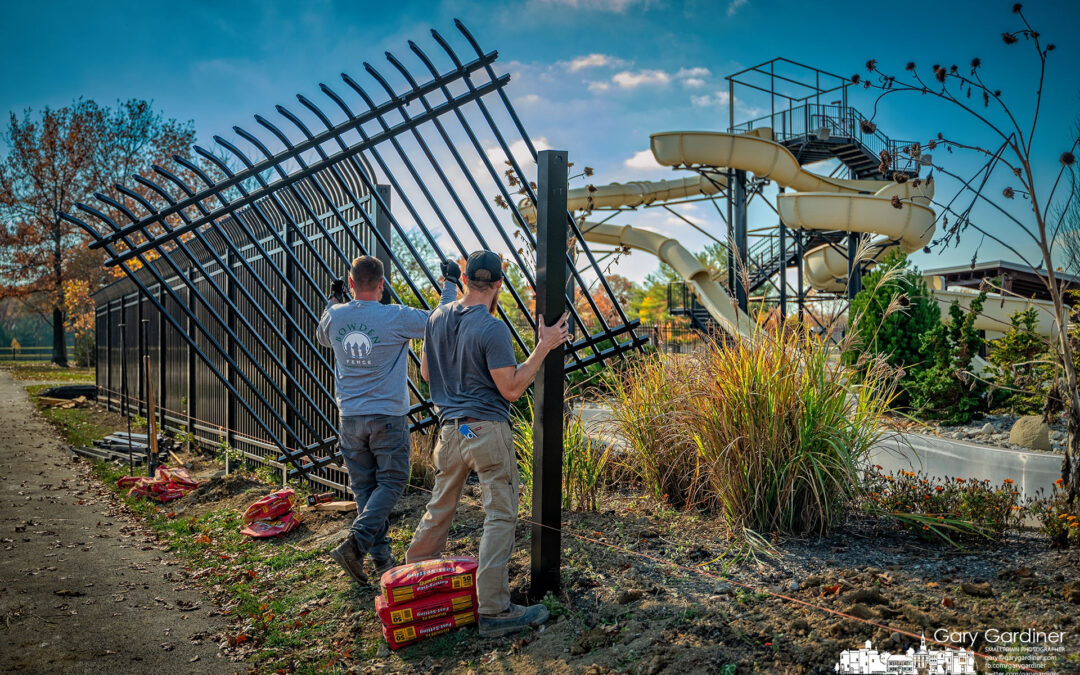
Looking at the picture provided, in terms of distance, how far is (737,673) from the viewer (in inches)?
115

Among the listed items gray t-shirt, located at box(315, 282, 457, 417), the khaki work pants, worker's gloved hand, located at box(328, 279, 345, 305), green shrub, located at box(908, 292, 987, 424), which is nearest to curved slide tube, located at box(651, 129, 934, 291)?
green shrub, located at box(908, 292, 987, 424)

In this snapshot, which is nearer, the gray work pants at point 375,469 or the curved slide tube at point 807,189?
the gray work pants at point 375,469

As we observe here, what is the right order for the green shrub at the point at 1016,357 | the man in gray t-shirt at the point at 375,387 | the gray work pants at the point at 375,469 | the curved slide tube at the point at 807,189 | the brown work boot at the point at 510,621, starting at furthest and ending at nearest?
1. the curved slide tube at the point at 807,189
2. the green shrub at the point at 1016,357
3. the man in gray t-shirt at the point at 375,387
4. the gray work pants at the point at 375,469
5. the brown work boot at the point at 510,621

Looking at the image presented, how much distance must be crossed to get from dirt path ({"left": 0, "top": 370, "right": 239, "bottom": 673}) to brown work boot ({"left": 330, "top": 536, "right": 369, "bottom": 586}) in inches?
31.7

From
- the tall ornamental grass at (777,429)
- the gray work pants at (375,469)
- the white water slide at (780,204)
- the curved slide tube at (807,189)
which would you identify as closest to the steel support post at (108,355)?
the white water slide at (780,204)

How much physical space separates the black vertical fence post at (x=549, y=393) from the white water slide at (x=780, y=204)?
864 cm

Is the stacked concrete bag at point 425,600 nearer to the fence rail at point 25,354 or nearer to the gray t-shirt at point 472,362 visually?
the gray t-shirt at point 472,362

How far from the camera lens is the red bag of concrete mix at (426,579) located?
3648 millimetres

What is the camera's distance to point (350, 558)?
4.38 metres

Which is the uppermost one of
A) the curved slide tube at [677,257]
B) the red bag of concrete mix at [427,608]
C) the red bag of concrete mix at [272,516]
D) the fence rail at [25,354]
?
the curved slide tube at [677,257]

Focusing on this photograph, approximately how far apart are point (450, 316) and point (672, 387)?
2.08 meters

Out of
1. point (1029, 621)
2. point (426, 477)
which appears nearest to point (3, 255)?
point (426, 477)

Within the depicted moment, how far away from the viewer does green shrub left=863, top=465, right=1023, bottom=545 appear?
173 inches

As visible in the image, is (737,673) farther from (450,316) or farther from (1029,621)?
(450,316)
